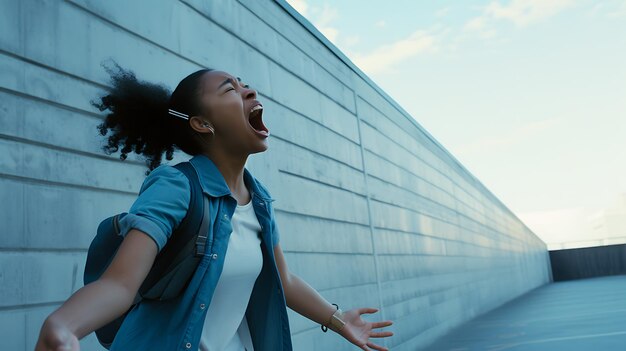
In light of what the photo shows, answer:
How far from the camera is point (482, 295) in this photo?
12.8 meters

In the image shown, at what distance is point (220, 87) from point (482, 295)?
39.8ft

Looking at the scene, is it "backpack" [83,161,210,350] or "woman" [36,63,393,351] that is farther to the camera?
"backpack" [83,161,210,350]

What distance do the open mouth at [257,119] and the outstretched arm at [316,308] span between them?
41 centimetres

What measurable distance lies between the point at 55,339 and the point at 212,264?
0.50 metres

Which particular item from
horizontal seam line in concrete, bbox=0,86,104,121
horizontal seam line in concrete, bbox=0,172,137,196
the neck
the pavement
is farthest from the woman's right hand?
the pavement

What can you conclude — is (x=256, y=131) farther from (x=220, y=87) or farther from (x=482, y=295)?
(x=482, y=295)

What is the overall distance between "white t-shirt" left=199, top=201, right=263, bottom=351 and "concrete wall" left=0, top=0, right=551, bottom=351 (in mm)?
758

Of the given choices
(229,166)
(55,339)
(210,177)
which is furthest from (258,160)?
(55,339)

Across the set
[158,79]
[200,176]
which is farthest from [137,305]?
[158,79]

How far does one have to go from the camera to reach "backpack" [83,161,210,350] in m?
1.44

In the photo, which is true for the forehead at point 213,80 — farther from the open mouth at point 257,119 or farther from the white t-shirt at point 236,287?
the white t-shirt at point 236,287

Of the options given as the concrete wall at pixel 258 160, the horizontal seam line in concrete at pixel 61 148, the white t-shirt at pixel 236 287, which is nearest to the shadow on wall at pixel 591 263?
the concrete wall at pixel 258 160

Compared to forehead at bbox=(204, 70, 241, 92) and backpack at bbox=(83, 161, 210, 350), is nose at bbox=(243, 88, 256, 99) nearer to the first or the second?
forehead at bbox=(204, 70, 241, 92)

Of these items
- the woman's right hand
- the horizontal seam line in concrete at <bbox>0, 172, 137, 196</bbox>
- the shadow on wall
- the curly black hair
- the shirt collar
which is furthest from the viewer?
the shadow on wall
